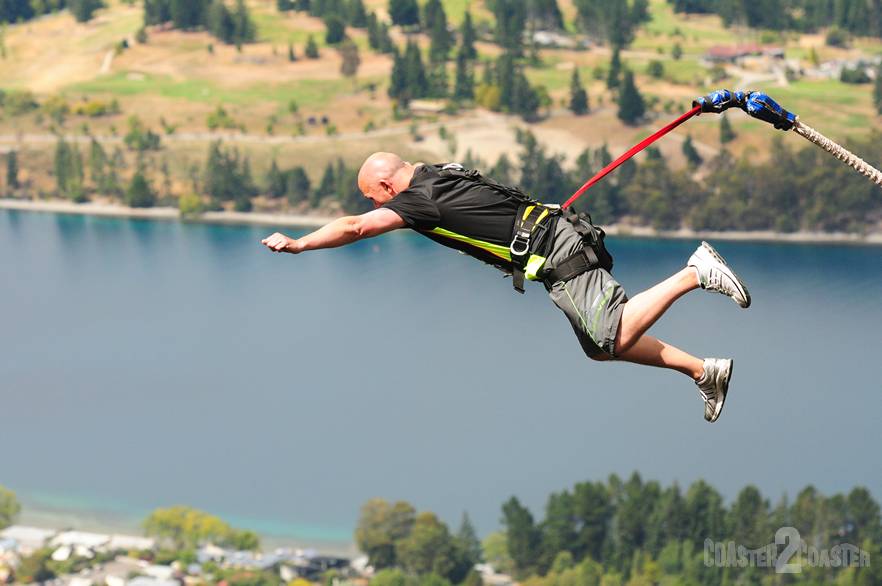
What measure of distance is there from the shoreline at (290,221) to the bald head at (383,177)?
6488cm

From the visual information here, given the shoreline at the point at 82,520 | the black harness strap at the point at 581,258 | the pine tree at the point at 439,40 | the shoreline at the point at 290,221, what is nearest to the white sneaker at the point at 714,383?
the black harness strap at the point at 581,258

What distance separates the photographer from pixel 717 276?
6.50 metres

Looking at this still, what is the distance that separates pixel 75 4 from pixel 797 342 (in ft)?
183

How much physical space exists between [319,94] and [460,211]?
76.8 metres

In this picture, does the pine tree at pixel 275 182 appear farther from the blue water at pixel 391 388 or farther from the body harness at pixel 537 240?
the body harness at pixel 537 240

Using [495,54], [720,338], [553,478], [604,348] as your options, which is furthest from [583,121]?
[604,348]

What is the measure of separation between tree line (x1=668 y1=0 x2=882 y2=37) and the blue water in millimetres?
23940

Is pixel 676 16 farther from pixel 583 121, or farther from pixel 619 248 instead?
pixel 619 248

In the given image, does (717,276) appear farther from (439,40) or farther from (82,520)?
(439,40)

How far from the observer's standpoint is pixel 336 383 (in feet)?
174

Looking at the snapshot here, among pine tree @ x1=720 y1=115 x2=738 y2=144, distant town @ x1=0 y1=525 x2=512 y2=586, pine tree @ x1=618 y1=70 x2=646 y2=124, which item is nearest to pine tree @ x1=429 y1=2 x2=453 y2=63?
pine tree @ x1=618 y1=70 x2=646 y2=124

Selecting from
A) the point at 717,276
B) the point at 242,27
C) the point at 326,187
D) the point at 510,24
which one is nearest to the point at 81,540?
the point at 326,187

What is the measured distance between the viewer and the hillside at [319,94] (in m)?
78.3

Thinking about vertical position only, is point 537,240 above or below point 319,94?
above
